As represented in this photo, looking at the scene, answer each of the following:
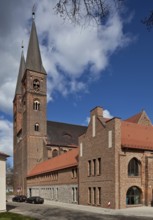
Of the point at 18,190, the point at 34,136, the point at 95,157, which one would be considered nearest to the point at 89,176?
the point at 95,157

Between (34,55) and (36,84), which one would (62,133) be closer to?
(36,84)

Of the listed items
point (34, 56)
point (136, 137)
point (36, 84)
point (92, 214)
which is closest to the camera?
point (92, 214)

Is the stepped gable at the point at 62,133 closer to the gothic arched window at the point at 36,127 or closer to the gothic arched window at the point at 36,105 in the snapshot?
the gothic arched window at the point at 36,127

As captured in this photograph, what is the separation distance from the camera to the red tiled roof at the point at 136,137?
32.5 m

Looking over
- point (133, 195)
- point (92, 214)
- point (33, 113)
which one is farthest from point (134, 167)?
point (33, 113)

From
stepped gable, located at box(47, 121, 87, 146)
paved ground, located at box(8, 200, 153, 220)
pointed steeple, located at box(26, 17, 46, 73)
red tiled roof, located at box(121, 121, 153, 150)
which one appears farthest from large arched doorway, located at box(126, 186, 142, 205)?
pointed steeple, located at box(26, 17, 46, 73)

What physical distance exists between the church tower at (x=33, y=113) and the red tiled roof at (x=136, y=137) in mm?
32843

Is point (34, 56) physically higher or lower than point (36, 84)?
higher

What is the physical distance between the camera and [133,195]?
104 ft

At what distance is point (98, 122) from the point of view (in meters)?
34.7

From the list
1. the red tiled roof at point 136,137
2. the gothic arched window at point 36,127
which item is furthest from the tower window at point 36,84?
the red tiled roof at point 136,137

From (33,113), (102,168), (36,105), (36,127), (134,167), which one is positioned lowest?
(102,168)

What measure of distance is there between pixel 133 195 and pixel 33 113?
40.6 meters

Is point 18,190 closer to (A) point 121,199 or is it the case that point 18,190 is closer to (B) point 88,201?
(B) point 88,201
